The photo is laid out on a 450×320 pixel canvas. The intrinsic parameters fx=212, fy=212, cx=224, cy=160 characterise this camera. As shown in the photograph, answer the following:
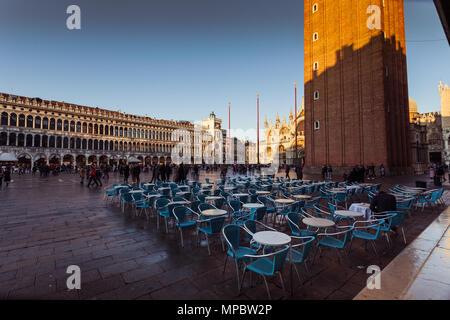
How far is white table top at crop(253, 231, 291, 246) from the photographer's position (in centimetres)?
293

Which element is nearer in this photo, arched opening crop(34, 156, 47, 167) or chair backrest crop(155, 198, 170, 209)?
chair backrest crop(155, 198, 170, 209)

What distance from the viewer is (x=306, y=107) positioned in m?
27.0

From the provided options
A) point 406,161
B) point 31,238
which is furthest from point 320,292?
point 406,161

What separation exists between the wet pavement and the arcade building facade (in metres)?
41.8

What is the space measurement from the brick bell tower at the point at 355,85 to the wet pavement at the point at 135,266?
Result: 62.1 ft

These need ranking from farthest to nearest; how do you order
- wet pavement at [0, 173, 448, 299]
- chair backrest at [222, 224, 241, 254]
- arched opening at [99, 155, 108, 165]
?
arched opening at [99, 155, 108, 165], chair backrest at [222, 224, 241, 254], wet pavement at [0, 173, 448, 299]

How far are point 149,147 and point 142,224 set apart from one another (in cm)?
6112

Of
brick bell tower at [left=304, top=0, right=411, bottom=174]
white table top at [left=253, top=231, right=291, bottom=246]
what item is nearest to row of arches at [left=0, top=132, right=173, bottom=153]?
brick bell tower at [left=304, top=0, right=411, bottom=174]

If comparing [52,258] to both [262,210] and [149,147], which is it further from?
[149,147]

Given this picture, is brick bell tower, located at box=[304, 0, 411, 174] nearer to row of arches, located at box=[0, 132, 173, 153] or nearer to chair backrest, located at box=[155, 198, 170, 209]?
chair backrest, located at box=[155, 198, 170, 209]

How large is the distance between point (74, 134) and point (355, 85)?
2173 inches

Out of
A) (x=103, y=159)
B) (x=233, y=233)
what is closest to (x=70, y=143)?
(x=103, y=159)

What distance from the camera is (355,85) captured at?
22.6m
